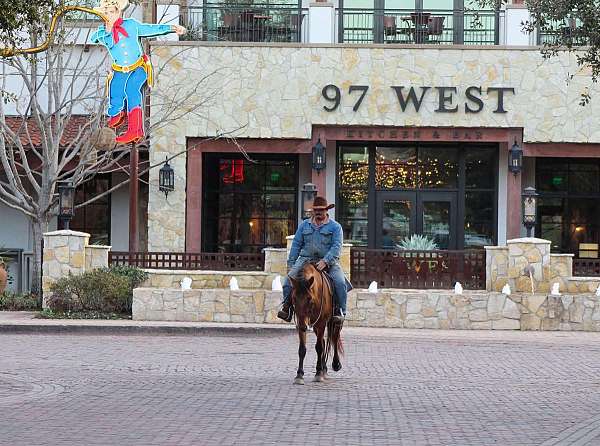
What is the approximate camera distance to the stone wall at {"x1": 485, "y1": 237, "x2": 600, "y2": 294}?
74.9 ft

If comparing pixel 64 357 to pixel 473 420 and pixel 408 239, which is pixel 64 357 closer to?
pixel 473 420

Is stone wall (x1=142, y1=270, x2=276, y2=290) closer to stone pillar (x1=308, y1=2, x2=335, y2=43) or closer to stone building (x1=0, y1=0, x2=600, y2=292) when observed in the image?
stone building (x1=0, y1=0, x2=600, y2=292)

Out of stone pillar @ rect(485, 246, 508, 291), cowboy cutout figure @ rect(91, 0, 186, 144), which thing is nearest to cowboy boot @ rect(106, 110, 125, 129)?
cowboy cutout figure @ rect(91, 0, 186, 144)

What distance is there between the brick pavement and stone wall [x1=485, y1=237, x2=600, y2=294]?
9.52 ft

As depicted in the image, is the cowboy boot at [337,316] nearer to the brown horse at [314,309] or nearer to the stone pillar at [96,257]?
the brown horse at [314,309]

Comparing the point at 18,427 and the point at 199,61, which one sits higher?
the point at 199,61

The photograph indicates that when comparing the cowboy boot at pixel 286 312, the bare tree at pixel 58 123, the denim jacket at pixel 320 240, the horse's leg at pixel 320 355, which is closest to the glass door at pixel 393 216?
the bare tree at pixel 58 123

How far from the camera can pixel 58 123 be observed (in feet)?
82.7

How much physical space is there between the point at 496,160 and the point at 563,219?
2784 millimetres

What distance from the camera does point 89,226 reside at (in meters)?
32.1

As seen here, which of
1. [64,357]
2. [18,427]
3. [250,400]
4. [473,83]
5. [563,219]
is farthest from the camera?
[563,219]

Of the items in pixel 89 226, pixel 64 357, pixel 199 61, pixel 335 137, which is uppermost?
pixel 199 61

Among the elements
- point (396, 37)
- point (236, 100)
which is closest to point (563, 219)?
point (396, 37)

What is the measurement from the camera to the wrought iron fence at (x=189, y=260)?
947 inches
